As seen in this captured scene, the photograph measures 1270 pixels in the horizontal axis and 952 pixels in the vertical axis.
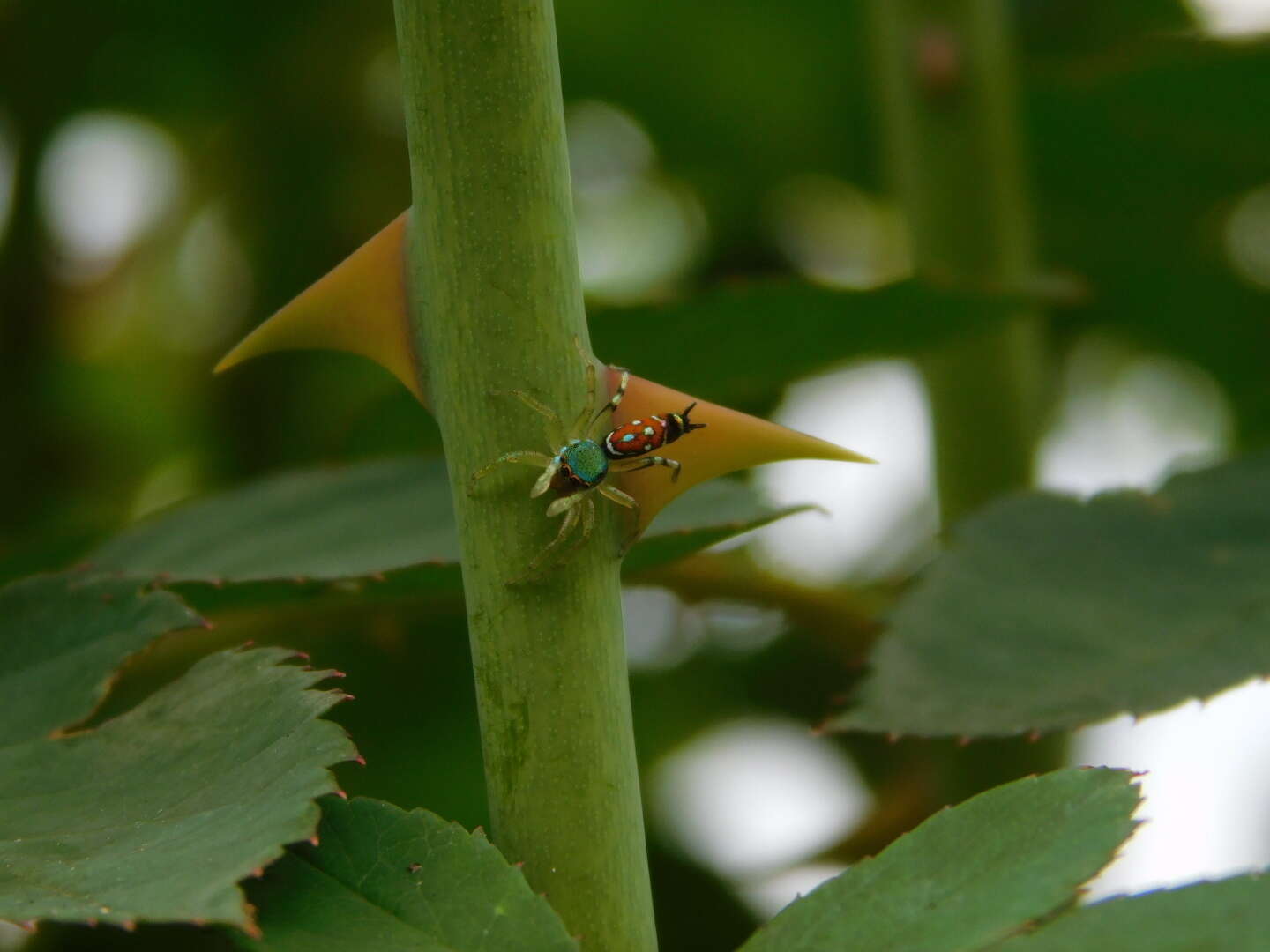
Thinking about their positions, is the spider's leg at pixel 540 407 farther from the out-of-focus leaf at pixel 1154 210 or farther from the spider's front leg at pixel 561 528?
the out-of-focus leaf at pixel 1154 210

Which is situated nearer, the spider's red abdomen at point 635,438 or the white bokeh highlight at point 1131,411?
the spider's red abdomen at point 635,438

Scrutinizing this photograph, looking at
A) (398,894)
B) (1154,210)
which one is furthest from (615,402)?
(1154,210)

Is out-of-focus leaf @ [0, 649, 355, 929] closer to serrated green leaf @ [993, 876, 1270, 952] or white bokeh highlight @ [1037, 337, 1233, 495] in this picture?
serrated green leaf @ [993, 876, 1270, 952]

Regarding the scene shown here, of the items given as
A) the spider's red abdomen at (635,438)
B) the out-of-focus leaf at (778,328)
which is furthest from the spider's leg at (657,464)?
the out-of-focus leaf at (778,328)

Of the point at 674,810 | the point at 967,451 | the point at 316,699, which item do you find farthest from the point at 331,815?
the point at 674,810

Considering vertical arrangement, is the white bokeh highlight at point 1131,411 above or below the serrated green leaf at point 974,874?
above

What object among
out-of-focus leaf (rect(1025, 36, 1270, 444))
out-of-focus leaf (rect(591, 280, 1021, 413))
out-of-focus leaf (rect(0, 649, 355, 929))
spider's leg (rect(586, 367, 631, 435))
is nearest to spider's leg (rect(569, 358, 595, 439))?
spider's leg (rect(586, 367, 631, 435))

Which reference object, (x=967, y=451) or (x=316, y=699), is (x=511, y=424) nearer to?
(x=316, y=699)
